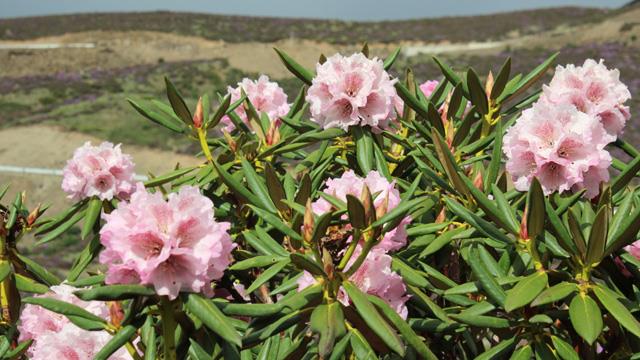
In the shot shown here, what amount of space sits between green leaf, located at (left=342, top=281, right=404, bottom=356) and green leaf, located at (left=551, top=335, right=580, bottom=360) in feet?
1.23

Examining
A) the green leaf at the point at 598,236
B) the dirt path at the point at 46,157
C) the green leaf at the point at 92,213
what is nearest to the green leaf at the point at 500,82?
the green leaf at the point at 598,236

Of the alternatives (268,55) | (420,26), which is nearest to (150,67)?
(268,55)

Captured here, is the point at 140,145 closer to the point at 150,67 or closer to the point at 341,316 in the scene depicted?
the point at 150,67

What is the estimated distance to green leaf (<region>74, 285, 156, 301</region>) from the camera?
1.16m

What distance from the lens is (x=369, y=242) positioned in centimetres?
130

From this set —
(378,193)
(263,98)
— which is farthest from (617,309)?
Answer: (263,98)

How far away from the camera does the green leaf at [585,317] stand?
1.18 m

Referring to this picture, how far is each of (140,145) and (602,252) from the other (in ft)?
59.0

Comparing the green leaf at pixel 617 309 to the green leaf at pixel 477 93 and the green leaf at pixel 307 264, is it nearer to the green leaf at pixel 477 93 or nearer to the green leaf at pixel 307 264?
the green leaf at pixel 307 264

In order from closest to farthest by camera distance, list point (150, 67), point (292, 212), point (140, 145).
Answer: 1. point (292, 212)
2. point (140, 145)
3. point (150, 67)

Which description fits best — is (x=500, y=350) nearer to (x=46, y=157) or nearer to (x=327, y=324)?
(x=327, y=324)

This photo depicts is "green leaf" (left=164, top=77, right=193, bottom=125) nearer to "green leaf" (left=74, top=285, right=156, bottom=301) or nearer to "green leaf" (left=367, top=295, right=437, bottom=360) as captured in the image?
"green leaf" (left=74, top=285, right=156, bottom=301)

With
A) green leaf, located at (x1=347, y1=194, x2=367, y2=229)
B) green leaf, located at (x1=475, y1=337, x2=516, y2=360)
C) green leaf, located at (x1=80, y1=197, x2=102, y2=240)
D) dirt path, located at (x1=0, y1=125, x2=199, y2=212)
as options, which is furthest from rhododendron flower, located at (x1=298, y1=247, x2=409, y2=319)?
dirt path, located at (x1=0, y1=125, x2=199, y2=212)

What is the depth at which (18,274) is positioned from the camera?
1.99 meters
